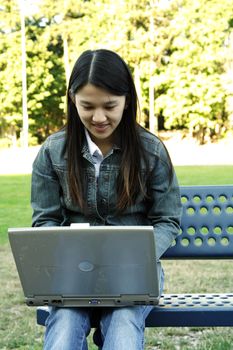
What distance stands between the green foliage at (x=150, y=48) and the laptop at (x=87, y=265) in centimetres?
2754

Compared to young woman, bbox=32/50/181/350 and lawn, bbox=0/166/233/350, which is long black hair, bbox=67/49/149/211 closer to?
young woman, bbox=32/50/181/350

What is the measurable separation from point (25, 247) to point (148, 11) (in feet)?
94.7

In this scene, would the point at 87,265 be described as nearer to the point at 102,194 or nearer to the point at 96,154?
the point at 102,194

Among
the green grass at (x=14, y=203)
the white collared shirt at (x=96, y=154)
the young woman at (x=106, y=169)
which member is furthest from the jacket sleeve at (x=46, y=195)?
the green grass at (x=14, y=203)

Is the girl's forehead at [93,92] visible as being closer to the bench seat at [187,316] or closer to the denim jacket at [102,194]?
the denim jacket at [102,194]

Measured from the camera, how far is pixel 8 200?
31.9 feet

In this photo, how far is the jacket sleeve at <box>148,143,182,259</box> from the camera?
2.55 meters

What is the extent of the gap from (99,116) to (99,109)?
0.08 ft

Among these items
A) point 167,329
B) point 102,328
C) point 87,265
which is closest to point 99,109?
point 87,265

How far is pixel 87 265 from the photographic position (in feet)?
6.98

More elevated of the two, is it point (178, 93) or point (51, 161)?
point (51, 161)

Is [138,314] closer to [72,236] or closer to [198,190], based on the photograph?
[72,236]

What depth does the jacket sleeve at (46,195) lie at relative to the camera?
257 cm

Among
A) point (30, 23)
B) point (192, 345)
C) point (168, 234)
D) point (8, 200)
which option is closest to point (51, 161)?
point (168, 234)
